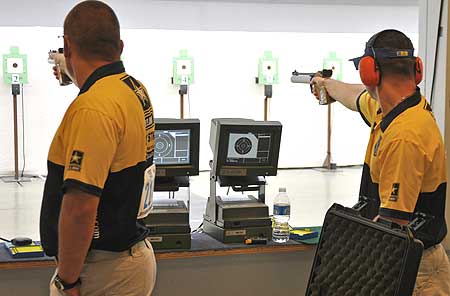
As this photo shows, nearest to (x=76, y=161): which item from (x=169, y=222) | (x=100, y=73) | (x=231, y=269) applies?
(x=100, y=73)

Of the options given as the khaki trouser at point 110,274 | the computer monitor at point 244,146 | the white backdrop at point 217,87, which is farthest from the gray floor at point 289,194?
the khaki trouser at point 110,274

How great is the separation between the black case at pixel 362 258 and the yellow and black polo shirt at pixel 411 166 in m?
0.18

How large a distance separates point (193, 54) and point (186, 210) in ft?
23.0

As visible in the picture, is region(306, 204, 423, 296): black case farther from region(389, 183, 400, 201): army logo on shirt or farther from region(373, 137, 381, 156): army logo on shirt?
region(373, 137, 381, 156): army logo on shirt

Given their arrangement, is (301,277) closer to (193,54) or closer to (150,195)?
(150,195)

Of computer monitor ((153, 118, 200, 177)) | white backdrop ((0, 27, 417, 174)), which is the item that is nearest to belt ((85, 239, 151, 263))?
computer monitor ((153, 118, 200, 177))

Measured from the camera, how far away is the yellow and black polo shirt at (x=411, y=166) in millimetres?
2238

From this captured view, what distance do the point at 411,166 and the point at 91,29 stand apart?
108 cm

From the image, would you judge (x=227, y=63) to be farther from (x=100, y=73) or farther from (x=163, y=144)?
(x=100, y=73)

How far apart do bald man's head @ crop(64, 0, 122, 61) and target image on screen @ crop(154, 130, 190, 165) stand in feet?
4.03

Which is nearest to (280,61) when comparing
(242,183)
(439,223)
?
(242,183)

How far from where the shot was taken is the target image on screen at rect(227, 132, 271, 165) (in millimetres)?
3377

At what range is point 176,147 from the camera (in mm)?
3318

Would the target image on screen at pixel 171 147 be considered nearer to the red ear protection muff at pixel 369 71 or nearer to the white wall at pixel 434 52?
the red ear protection muff at pixel 369 71
